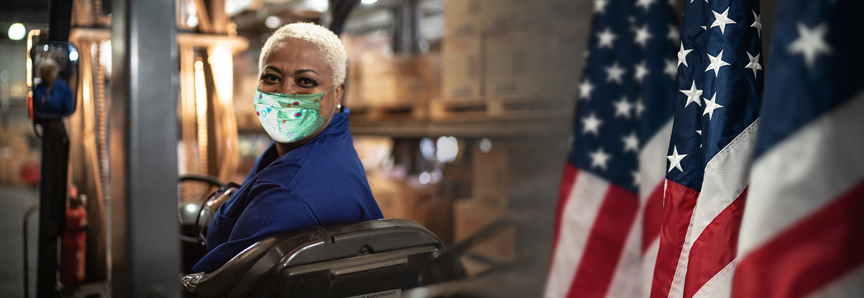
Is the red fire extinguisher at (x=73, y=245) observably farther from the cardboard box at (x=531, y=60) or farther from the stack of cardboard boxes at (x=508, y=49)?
the cardboard box at (x=531, y=60)

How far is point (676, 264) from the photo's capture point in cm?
141

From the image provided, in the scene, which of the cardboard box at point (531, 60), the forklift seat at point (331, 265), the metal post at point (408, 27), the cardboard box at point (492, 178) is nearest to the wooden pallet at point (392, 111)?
the cardboard box at point (492, 178)

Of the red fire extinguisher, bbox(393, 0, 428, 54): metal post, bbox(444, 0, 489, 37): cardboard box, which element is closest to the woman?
bbox(444, 0, 489, 37): cardboard box

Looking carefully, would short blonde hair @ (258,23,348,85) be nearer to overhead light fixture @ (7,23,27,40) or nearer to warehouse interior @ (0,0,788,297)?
warehouse interior @ (0,0,788,297)

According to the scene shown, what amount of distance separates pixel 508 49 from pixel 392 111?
159 cm

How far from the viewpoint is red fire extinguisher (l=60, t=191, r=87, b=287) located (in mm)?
3658

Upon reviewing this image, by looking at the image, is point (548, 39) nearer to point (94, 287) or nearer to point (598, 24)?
point (598, 24)

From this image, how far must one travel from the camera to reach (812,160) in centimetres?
91

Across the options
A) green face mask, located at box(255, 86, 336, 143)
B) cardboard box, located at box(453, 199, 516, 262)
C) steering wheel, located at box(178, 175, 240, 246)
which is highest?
green face mask, located at box(255, 86, 336, 143)

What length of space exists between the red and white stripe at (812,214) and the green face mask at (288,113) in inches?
52.0

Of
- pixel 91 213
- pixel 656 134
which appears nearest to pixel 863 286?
pixel 656 134

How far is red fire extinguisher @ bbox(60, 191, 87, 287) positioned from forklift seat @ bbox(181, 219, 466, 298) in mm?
2647

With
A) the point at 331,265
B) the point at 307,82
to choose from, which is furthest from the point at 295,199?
the point at 307,82

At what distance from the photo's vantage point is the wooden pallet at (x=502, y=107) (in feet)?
9.91
